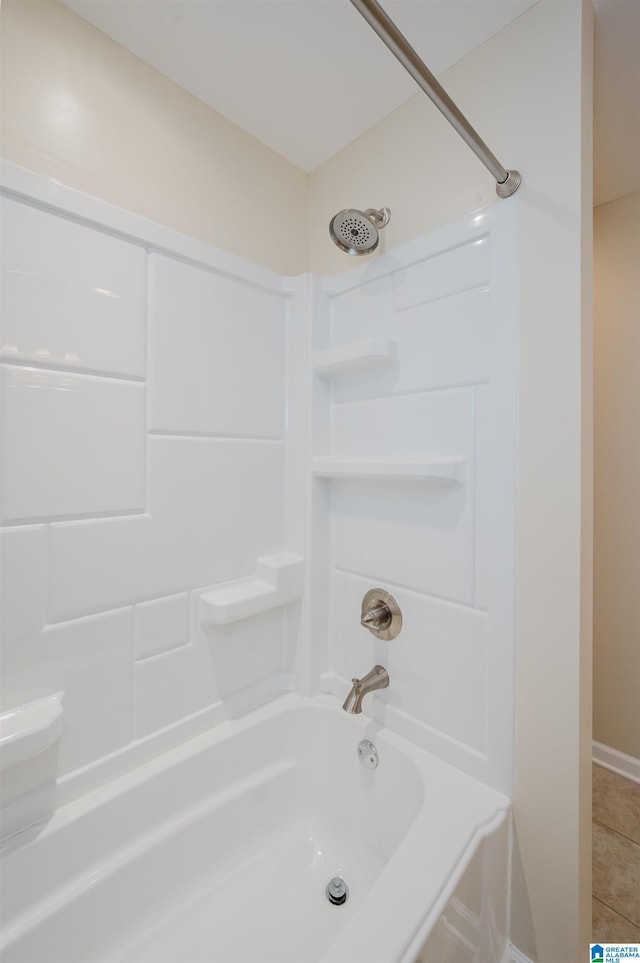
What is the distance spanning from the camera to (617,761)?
184 centimetres

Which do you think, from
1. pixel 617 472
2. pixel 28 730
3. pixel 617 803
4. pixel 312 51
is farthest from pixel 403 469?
pixel 617 803

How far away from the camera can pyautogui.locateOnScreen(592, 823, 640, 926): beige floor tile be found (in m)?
1.26

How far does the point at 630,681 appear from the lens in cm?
179

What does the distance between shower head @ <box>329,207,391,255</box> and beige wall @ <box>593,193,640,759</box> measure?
131 cm

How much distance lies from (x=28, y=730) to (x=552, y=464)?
4.26 ft

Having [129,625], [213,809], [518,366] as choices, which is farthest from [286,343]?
[213,809]

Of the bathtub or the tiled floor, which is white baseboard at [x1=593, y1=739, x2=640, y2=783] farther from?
the bathtub

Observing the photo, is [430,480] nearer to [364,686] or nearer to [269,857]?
[364,686]

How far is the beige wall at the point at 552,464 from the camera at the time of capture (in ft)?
3.00

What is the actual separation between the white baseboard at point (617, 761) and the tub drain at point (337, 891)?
1.47m

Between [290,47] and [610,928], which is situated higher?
[290,47]

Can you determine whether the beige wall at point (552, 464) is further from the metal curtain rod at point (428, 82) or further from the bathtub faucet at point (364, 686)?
the bathtub faucet at point (364, 686)

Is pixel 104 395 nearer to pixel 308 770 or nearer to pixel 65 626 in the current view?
pixel 65 626

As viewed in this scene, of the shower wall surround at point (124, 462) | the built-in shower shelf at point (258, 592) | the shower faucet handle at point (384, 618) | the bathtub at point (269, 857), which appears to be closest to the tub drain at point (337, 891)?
the bathtub at point (269, 857)
